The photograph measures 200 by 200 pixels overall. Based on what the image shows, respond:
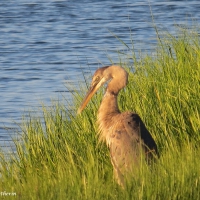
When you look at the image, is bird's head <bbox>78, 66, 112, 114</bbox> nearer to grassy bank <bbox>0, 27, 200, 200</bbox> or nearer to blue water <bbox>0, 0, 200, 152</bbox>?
grassy bank <bbox>0, 27, 200, 200</bbox>

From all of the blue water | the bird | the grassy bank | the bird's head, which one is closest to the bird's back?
the bird

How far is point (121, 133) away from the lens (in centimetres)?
595

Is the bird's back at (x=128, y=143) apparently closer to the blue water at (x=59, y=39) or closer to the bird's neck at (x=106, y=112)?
the bird's neck at (x=106, y=112)

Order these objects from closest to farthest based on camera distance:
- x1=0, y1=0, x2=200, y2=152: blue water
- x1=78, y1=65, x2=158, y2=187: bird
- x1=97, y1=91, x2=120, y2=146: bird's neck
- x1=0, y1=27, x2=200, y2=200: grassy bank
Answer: x1=0, y1=27, x2=200, y2=200: grassy bank
x1=78, y1=65, x2=158, y2=187: bird
x1=97, y1=91, x2=120, y2=146: bird's neck
x1=0, y1=0, x2=200, y2=152: blue water

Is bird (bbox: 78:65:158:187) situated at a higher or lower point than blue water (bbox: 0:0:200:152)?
higher

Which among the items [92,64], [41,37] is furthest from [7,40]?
[92,64]

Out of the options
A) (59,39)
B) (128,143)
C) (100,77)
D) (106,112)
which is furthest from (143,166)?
(59,39)

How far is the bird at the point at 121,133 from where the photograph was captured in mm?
5754

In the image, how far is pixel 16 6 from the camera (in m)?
24.7

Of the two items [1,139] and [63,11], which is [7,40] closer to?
[63,11]

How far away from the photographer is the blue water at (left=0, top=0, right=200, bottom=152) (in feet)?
40.1

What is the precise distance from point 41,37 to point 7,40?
1.02m

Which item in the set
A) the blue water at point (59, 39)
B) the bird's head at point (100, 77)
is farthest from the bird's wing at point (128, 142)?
the blue water at point (59, 39)

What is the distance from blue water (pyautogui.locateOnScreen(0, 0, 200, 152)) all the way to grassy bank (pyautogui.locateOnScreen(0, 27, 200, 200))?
1178 millimetres
